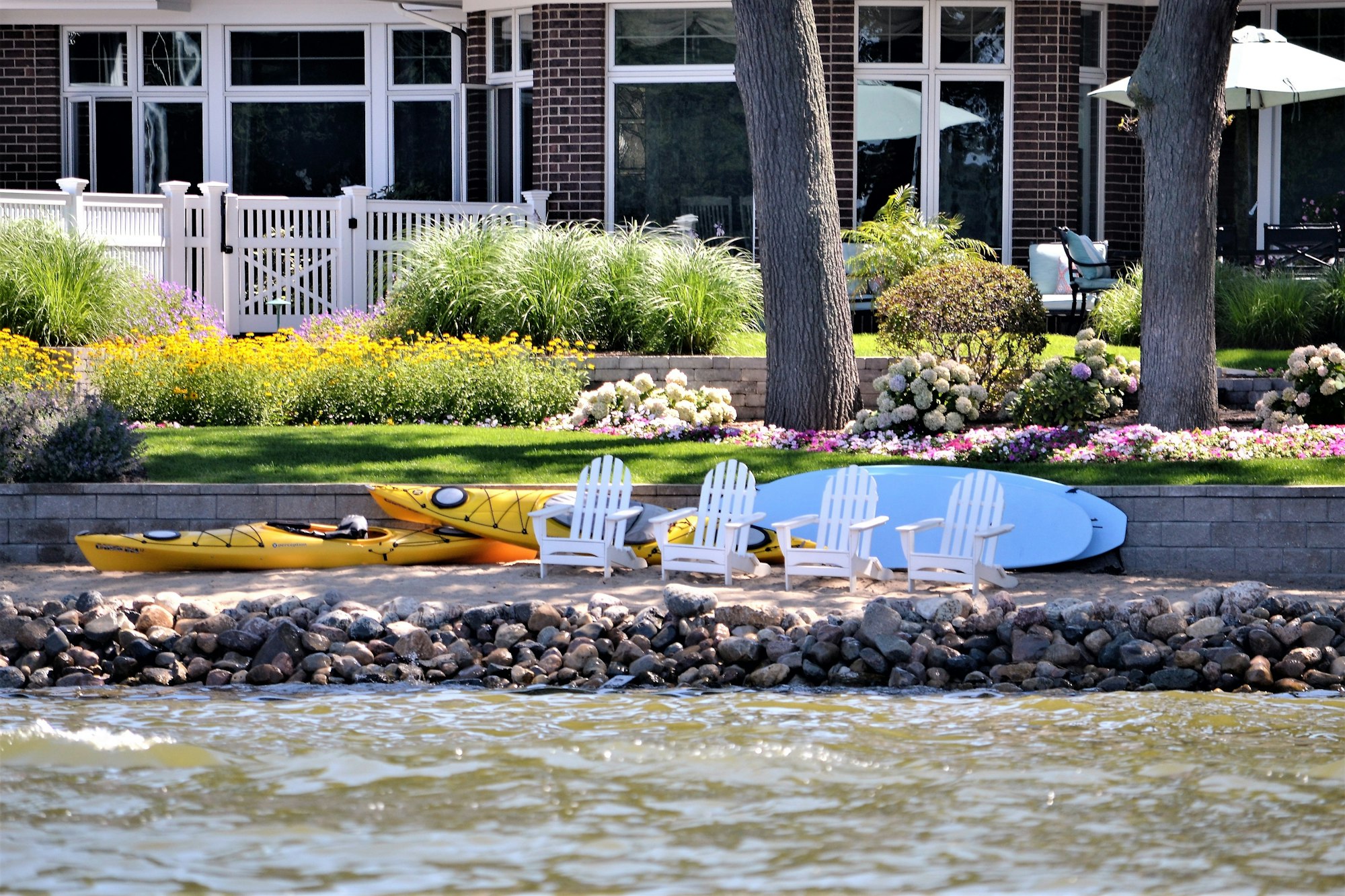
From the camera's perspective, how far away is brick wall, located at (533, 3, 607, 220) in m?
16.8

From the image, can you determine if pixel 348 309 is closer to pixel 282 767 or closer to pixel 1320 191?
pixel 282 767

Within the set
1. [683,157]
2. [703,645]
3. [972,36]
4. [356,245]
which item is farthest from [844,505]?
[972,36]

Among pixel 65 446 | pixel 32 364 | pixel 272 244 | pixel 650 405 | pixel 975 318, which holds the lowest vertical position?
pixel 65 446

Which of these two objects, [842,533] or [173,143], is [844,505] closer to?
[842,533]

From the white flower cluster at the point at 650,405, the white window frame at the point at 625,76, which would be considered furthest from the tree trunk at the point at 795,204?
the white window frame at the point at 625,76

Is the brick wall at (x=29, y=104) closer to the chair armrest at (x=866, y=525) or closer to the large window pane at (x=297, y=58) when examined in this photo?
the large window pane at (x=297, y=58)

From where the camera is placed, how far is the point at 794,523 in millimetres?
8672

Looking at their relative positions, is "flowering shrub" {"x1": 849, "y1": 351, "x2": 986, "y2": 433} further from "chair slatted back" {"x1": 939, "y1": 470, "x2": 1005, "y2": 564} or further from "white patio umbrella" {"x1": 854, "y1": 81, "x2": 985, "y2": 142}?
"white patio umbrella" {"x1": 854, "y1": 81, "x2": 985, "y2": 142}

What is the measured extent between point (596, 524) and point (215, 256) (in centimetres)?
740

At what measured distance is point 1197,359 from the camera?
34.6 ft

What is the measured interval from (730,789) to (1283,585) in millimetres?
3867

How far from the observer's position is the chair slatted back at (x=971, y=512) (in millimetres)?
8859

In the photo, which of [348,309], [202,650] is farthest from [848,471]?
[348,309]

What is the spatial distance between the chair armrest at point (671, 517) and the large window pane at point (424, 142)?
10.1 metres
